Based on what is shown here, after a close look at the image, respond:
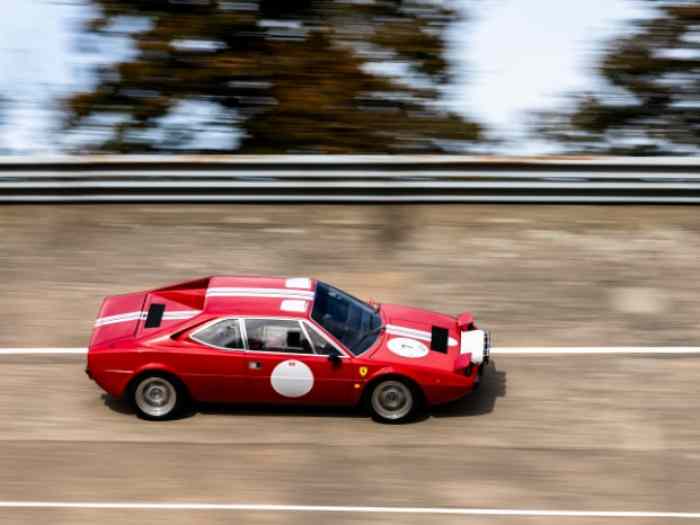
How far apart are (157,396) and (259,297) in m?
1.44

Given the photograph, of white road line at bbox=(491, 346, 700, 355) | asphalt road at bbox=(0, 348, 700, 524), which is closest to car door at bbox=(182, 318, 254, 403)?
asphalt road at bbox=(0, 348, 700, 524)

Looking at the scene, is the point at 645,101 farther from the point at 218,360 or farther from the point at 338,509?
the point at 338,509

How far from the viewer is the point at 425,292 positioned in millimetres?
14086

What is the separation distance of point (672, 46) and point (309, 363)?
11.9 meters

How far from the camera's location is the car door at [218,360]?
11188 millimetres

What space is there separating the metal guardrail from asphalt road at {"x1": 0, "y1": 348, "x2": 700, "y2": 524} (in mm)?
3947

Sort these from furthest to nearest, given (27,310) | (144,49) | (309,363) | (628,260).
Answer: (144,49) < (628,260) < (27,310) < (309,363)

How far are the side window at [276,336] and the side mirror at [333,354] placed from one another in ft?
0.56

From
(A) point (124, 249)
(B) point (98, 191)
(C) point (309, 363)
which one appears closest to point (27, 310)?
(A) point (124, 249)

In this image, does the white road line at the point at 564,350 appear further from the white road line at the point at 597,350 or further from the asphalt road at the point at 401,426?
the asphalt road at the point at 401,426

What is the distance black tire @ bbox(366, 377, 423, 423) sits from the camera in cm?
1127

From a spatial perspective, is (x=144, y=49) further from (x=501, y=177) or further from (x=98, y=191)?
(x=501, y=177)

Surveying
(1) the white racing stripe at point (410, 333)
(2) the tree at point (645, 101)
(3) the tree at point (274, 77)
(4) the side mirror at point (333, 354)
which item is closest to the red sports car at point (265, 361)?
(4) the side mirror at point (333, 354)

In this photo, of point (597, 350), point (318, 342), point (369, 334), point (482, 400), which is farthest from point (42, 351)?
point (597, 350)
